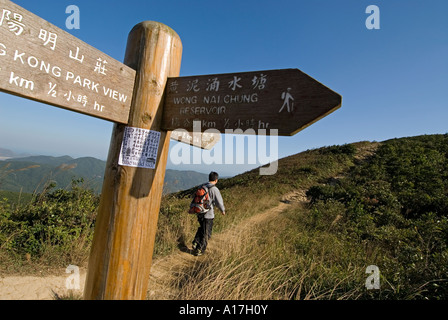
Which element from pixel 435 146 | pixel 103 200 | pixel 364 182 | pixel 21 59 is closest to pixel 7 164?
pixel 103 200

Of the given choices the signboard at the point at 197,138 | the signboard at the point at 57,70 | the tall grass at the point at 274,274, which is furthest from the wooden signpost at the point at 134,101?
the tall grass at the point at 274,274

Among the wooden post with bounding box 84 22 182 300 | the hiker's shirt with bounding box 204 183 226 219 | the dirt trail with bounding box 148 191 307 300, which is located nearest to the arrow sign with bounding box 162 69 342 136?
the wooden post with bounding box 84 22 182 300

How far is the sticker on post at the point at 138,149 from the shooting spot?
1.56 m

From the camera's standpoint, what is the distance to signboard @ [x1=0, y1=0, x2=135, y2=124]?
1.12 meters

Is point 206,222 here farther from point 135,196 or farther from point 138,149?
point 138,149

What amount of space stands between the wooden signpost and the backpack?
303cm

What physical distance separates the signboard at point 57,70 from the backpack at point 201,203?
11.0ft

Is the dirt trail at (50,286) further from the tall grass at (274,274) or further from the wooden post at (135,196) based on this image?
the wooden post at (135,196)

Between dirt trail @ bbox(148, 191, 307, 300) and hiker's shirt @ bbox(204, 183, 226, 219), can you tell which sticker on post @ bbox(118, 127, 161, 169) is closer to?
dirt trail @ bbox(148, 191, 307, 300)

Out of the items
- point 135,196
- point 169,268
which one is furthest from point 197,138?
point 169,268

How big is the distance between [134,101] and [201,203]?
337 cm

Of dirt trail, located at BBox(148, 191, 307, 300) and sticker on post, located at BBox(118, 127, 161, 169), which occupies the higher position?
sticker on post, located at BBox(118, 127, 161, 169)

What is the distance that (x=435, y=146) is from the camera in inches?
711

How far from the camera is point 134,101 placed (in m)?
1.62
